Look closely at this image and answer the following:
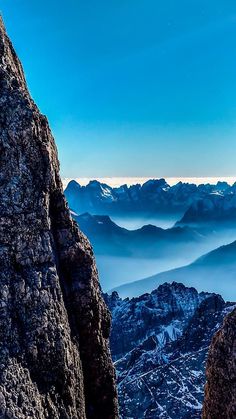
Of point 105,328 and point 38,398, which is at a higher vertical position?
point 105,328

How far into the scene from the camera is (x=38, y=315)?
29.2m

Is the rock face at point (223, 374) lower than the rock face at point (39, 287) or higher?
lower

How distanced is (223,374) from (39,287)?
16.5 metres

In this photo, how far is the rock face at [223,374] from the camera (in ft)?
114

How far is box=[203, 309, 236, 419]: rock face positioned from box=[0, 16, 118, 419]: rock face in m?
8.87

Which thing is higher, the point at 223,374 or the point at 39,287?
the point at 39,287

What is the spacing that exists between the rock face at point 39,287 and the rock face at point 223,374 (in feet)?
29.1

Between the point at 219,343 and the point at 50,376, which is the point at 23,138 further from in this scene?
the point at 219,343

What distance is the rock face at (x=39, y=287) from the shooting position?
90.9 feet

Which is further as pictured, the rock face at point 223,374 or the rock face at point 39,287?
the rock face at point 223,374

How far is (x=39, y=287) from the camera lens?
97.7ft

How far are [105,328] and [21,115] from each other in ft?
61.3

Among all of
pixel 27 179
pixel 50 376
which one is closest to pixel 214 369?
pixel 50 376

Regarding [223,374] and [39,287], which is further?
[223,374]
